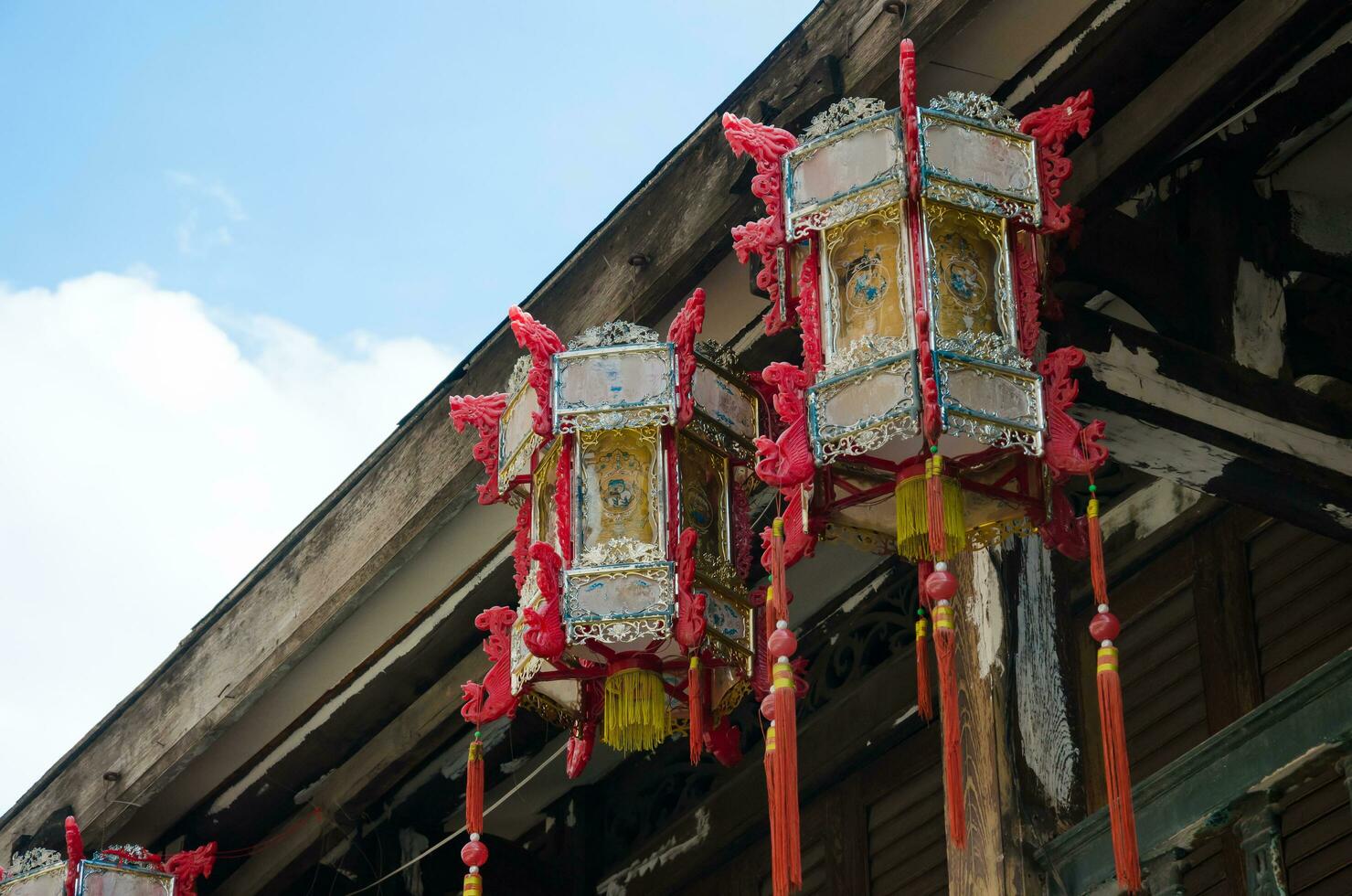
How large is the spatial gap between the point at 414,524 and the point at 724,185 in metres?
1.59

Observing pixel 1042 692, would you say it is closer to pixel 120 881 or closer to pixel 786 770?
pixel 786 770

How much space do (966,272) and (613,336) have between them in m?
1.04

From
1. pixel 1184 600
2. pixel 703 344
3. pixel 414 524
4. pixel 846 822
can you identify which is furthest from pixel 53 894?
pixel 1184 600

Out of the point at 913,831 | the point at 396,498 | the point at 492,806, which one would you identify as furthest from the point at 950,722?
the point at 492,806

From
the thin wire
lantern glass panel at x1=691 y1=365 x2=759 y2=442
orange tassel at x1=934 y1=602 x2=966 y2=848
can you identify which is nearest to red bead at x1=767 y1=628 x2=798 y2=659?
orange tassel at x1=934 y1=602 x2=966 y2=848

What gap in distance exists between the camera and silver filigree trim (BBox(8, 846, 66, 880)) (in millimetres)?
7645

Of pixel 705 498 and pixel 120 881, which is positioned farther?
pixel 120 881

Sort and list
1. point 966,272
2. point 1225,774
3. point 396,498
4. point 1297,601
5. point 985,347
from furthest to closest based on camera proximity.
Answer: point 396,498
point 1297,601
point 966,272
point 985,347
point 1225,774

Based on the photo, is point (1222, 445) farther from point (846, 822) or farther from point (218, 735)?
point (218, 735)

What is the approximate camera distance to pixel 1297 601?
6488 millimetres

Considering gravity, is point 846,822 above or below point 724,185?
below

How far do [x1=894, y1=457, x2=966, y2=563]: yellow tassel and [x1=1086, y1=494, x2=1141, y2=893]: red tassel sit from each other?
300mm

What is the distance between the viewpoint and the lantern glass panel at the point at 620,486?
5.93m

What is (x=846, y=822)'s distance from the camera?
301 inches
